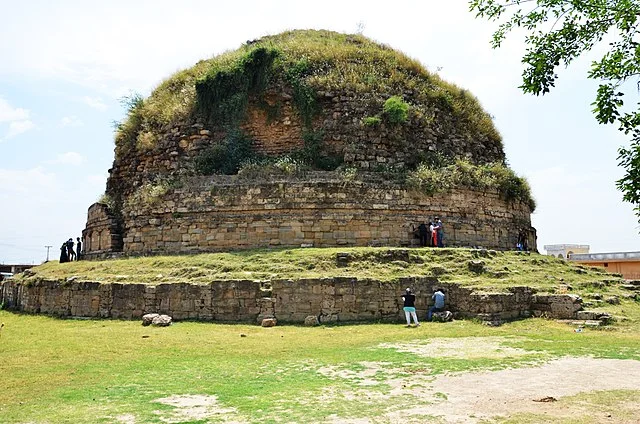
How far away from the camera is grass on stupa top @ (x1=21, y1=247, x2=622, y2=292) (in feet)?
47.9

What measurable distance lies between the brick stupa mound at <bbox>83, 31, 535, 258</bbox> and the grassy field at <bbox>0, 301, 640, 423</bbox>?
223 inches

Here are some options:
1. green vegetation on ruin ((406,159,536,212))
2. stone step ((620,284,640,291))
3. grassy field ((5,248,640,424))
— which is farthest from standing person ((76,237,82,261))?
stone step ((620,284,640,291))

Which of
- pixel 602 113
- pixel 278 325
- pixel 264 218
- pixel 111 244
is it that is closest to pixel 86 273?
pixel 111 244

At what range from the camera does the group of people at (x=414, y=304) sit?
12906mm

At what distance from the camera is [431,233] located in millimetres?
18172

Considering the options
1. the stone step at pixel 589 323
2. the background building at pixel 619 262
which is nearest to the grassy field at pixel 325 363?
the stone step at pixel 589 323

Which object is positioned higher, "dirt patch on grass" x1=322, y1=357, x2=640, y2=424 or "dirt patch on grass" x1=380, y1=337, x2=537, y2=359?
"dirt patch on grass" x1=380, y1=337, x2=537, y2=359

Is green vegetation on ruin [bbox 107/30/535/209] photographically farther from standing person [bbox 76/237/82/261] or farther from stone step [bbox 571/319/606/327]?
stone step [bbox 571/319/606/327]

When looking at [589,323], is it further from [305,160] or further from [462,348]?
[305,160]

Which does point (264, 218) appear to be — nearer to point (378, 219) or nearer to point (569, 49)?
point (378, 219)

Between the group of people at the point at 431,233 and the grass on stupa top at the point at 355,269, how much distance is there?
148 centimetres

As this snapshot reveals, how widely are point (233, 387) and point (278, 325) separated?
247 inches

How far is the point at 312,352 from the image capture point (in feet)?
32.0

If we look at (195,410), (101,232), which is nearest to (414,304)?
(195,410)
